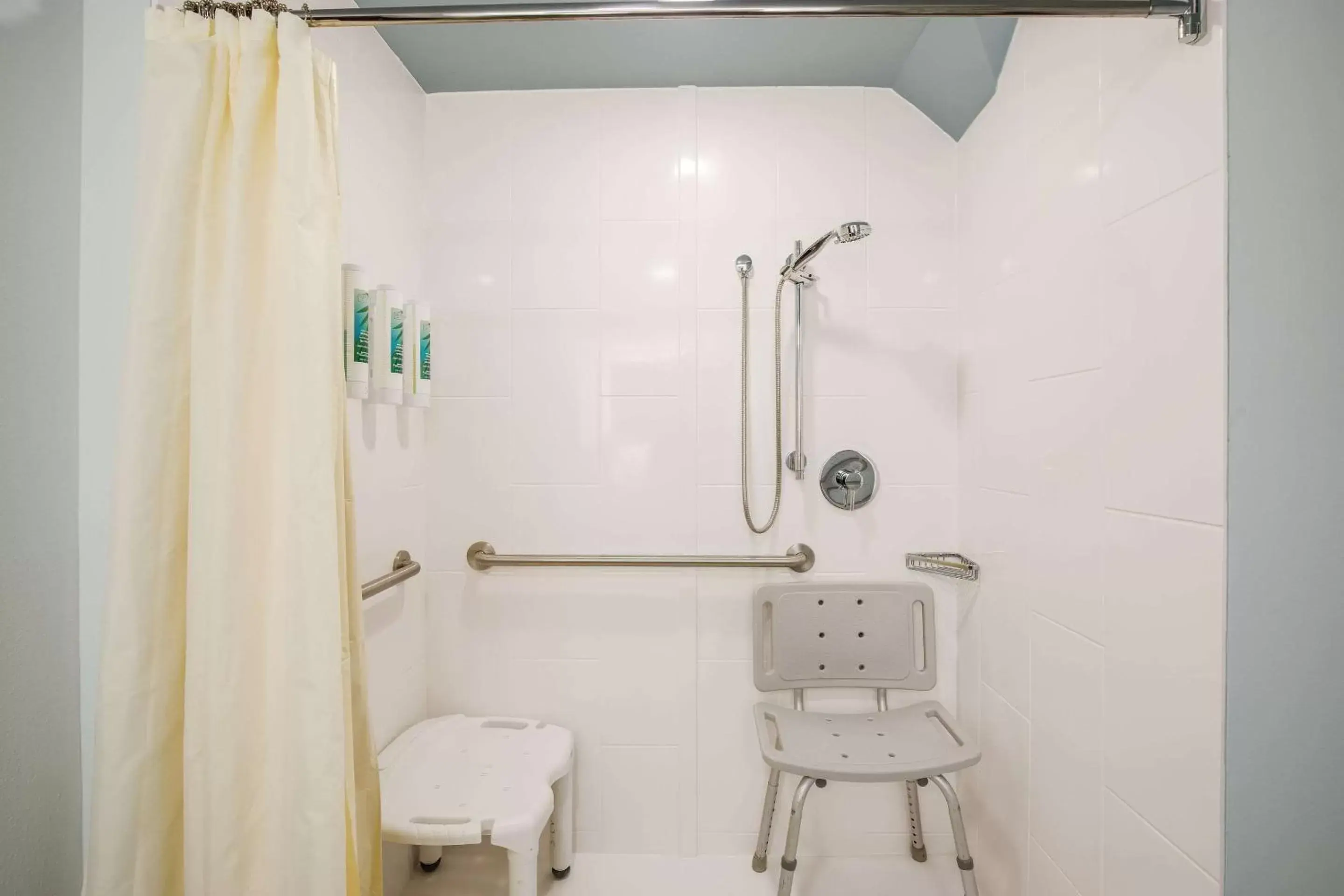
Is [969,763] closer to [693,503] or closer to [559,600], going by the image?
[693,503]

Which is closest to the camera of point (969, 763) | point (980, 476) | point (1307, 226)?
point (1307, 226)

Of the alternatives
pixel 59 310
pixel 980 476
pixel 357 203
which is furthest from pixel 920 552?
pixel 59 310

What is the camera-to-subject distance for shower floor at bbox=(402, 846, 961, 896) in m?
1.46

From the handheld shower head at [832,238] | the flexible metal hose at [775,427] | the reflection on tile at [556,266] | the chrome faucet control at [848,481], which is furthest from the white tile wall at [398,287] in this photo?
the chrome faucet control at [848,481]

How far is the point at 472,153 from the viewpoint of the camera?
1.61 meters

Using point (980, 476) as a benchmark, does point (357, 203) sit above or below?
above

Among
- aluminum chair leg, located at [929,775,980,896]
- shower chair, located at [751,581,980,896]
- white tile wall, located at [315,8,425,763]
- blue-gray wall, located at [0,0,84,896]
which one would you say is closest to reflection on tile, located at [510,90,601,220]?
white tile wall, located at [315,8,425,763]

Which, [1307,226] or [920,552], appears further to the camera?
[920,552]

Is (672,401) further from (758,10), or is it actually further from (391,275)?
(758,10)

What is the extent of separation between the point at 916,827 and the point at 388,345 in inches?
68.4

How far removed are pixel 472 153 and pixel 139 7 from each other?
31.2 inches

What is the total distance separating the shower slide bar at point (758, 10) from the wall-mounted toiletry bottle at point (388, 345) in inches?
19.8

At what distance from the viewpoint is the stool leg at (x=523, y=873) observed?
1.14 metres

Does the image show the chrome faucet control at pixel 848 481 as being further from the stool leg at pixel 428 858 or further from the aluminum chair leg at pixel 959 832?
the stool leg at pixel 428 858
